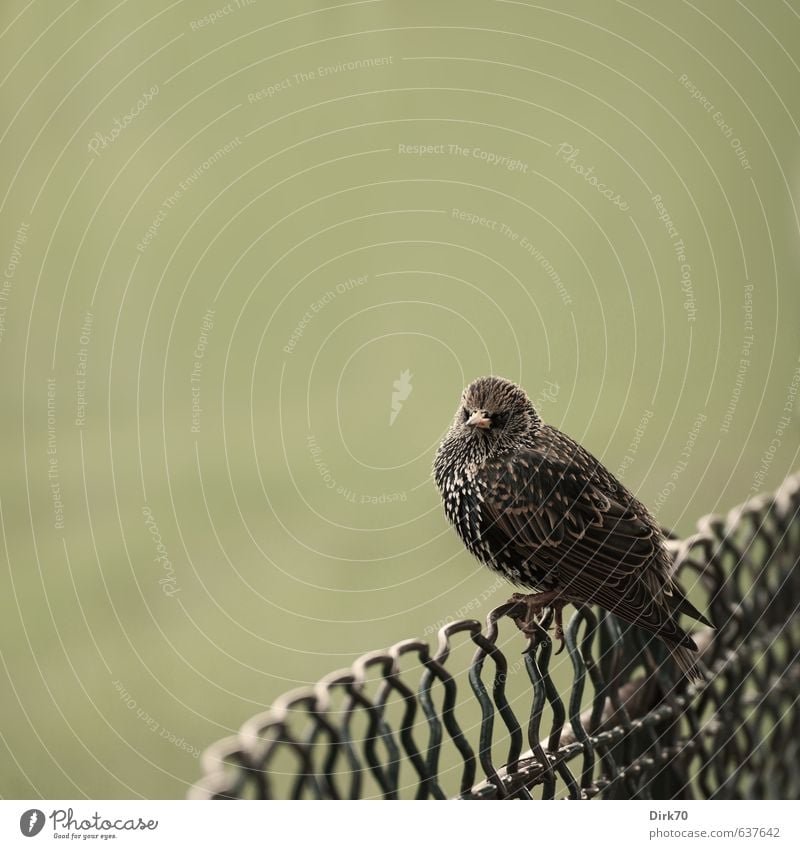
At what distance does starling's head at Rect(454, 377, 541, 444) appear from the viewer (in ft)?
3.15

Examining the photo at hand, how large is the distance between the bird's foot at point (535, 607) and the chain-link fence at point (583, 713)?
2cm

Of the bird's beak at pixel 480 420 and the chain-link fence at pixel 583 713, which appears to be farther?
the bird's beak at pixel 480 420

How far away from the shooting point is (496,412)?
3.17 ft

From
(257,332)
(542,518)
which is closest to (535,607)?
(542,518)

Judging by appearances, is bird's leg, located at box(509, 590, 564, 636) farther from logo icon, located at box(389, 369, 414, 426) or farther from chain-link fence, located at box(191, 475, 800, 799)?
logo icon, located at box(389, 369, 414, 426)

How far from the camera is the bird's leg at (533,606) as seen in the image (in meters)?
1.01

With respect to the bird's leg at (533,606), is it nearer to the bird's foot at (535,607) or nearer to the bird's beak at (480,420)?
the bird's foot at (535,607)

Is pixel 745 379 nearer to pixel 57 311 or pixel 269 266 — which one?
pixel 269 266

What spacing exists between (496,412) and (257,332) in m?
0.29
